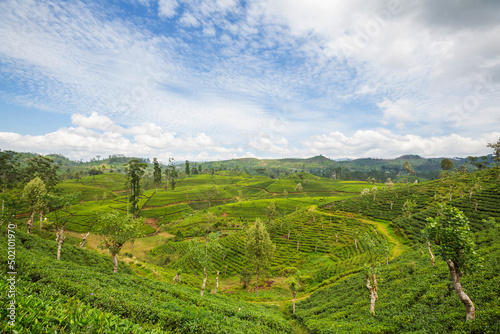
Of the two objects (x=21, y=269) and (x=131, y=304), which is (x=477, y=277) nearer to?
(x=131, y=304)

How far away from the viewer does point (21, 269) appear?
10.2 meters

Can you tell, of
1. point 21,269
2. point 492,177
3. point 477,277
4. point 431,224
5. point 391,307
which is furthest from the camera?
point 492,177

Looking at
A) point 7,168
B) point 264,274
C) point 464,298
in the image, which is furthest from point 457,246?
point 7,168

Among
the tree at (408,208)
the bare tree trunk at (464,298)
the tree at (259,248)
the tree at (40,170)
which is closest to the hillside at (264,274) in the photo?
the bare tree trunk at (464,298)

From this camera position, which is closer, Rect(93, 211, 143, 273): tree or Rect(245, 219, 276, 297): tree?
Rect(93, 211, 143, 273): tree

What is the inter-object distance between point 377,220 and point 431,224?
80695mm

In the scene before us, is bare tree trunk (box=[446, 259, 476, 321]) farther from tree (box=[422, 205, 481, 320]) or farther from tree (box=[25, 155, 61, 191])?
tree (box=[25, 155, 61, 191])

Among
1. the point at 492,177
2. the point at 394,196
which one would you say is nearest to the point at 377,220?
the point at 394,196

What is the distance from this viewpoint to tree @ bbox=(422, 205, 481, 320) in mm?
11844

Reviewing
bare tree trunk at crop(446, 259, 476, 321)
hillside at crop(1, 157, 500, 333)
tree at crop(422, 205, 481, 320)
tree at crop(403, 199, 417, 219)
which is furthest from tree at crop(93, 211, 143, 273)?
tree at crop(403, 199, 417, 219)

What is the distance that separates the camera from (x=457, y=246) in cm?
1209

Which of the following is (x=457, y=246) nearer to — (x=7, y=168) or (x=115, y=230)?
(x=115, y=230)

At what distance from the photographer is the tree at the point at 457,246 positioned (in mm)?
11844

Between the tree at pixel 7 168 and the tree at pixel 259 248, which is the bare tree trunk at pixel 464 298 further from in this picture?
the tree at pixel 7 168
